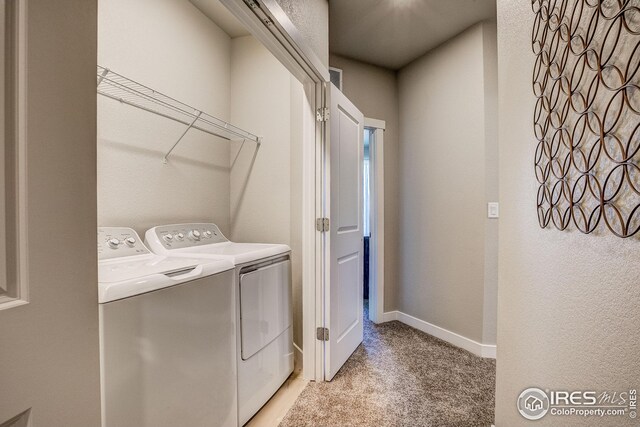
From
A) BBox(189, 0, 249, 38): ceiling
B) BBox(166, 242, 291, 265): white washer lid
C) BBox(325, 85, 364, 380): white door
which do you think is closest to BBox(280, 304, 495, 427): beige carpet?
BBox(325, 85, 364, 380): white door

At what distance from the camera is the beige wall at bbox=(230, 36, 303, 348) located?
91.4 inches

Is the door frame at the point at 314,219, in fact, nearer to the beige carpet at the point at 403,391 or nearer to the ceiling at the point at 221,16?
the beige carpet at the point at 403,391

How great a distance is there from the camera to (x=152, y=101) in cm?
175

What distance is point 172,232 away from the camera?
1805mm

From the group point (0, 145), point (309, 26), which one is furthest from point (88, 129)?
point (309, 26)

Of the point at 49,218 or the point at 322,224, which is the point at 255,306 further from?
the point at 49,218

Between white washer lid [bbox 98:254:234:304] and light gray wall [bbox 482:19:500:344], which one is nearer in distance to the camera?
white washer lid [bbox 98:254:234:304]

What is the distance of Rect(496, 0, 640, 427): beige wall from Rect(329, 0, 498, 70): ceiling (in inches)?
43.4

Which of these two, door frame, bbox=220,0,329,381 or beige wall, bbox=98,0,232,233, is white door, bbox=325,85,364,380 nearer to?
door frame, bbox=220,0,329,381

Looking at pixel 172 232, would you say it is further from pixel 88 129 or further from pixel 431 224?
pixel 431 224

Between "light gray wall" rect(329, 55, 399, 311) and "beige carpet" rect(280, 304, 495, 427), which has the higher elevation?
"light gray wall" rect(329, 55, 399, 311)

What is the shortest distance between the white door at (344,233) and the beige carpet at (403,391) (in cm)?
17

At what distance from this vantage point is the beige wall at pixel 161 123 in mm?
1613

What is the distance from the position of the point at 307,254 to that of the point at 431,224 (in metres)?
1.38
